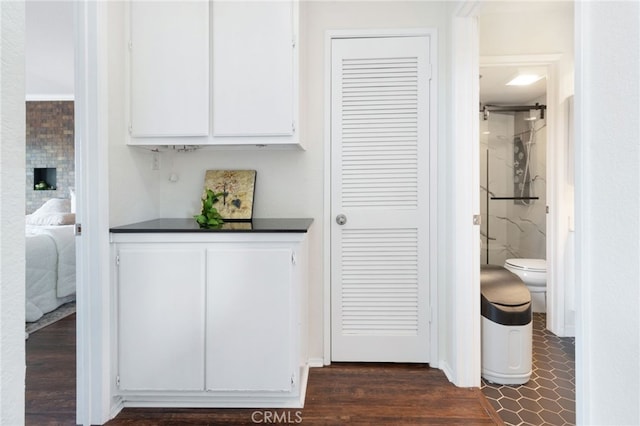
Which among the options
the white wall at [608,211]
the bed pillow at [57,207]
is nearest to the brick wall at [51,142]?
the bed pillow at [57,207]

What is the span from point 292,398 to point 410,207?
4.45 feet

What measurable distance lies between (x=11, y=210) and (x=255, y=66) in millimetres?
1590

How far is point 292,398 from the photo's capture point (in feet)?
6.20

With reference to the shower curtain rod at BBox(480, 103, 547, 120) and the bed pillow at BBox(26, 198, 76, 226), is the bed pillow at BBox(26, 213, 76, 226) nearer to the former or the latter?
the bed pillow at BBox(26, 198, 76, 226)

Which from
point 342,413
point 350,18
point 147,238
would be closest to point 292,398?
point 342,413

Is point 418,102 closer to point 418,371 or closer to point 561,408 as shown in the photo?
point 418,371

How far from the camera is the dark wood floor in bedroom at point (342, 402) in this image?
70.8 inches

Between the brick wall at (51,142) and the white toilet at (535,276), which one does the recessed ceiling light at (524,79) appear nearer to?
the white toilet at (535,276)

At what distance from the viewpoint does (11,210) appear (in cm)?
65

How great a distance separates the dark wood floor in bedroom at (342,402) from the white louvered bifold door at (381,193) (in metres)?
0.18

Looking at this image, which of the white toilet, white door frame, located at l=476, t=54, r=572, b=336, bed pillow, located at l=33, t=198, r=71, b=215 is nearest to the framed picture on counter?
white door frame, located at l=476, t=54, r=572, b=336

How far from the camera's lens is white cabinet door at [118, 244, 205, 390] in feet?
6.03

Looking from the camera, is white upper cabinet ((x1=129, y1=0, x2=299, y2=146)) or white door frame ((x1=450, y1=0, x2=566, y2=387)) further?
white door frame ((x1=450, y1=0, x2=566, y2=387))

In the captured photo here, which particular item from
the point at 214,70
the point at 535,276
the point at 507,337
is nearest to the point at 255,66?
the point at 214,70
